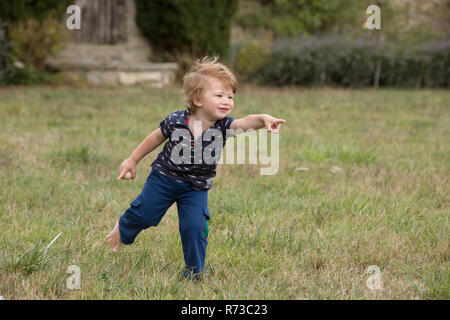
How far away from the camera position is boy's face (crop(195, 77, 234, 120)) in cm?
233

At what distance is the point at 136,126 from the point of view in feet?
19.8

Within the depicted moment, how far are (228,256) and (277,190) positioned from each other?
1.35m

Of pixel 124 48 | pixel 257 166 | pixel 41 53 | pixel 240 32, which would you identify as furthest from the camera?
pixel 240 32

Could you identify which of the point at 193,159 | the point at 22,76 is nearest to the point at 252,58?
the point at 22,76

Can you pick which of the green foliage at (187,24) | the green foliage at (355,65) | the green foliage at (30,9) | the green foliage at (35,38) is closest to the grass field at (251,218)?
the green foliage at (35,38)

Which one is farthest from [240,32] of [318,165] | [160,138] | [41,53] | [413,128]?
[160,138]

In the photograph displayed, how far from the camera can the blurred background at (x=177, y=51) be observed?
9.83 m

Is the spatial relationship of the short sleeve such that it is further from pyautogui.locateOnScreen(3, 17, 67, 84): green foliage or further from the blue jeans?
pyautogui.locateOnScreen(3, 17, 67, 84): green foliage

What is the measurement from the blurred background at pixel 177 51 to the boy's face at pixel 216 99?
8.18 metres

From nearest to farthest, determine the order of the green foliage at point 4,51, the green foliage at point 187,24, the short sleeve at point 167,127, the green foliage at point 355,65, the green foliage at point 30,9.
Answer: the short sleeve at point 167,127 → the green foliage at point 4,51 → the green foliage at point 30,9 → the green foliage at point 187,24 → the green foliage at point 355,65

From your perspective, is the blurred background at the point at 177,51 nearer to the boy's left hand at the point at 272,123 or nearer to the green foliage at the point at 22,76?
the green foliage at the point at 22,76

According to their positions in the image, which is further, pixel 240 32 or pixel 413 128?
pixel 240 32

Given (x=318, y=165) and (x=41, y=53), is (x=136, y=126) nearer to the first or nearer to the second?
(x=318, y=165)

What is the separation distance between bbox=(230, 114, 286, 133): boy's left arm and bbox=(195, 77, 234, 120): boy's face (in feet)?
0.25
